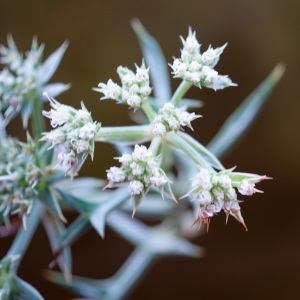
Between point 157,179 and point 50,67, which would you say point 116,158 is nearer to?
point 157,179

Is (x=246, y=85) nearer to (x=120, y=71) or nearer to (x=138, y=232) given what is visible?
(x=138, y=232)

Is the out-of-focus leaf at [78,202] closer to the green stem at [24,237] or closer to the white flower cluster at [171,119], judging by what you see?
the green stem at [24,237]

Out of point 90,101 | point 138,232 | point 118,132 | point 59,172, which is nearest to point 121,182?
point 118,132

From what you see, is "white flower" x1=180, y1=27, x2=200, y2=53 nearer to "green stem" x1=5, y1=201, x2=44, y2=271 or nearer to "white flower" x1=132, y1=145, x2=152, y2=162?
"white flower" x1=132, y1=145, x2=152, y2=162

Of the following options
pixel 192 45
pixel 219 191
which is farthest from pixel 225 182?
pixel 192 45

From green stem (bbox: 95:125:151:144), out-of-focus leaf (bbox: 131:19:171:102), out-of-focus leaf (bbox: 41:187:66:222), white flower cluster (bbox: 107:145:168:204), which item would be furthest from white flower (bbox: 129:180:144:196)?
out-of-focus leaf (bbox: 131:19:171:102)
